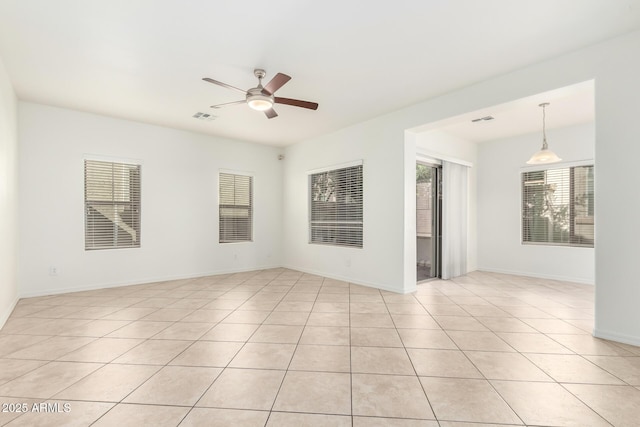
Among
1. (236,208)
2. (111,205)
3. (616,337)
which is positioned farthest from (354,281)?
(111,205)

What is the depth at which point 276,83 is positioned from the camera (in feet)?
9.96

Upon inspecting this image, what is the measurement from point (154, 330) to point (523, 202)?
6.59 metres

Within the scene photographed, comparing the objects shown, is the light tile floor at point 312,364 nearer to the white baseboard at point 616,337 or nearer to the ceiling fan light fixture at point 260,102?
the white baseboard at point 616,337

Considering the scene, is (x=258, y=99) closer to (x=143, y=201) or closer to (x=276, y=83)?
(x=276, y=83)

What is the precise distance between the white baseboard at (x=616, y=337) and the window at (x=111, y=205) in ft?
20.4

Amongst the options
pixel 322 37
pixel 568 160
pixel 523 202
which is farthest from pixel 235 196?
pixel 568 160

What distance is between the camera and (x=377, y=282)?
16.2 ft

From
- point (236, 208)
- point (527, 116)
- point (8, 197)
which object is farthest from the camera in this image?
point (236, 208)

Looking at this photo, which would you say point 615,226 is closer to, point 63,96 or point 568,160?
point 568,160

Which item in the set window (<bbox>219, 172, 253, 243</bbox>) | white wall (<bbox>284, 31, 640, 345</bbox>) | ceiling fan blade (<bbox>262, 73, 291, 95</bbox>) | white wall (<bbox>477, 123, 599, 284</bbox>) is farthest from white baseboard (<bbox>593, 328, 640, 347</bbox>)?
window (<bbox>219, 172, 253, 243</bbox>)

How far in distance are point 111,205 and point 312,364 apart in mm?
4478

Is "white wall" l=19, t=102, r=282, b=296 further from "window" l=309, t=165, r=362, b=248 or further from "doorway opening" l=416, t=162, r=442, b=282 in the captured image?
"doorway opening" l=416, t=162, r=442, b=282

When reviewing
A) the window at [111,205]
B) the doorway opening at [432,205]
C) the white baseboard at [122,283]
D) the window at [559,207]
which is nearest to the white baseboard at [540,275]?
the window at [559,207]

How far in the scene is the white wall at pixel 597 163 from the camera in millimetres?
2701
